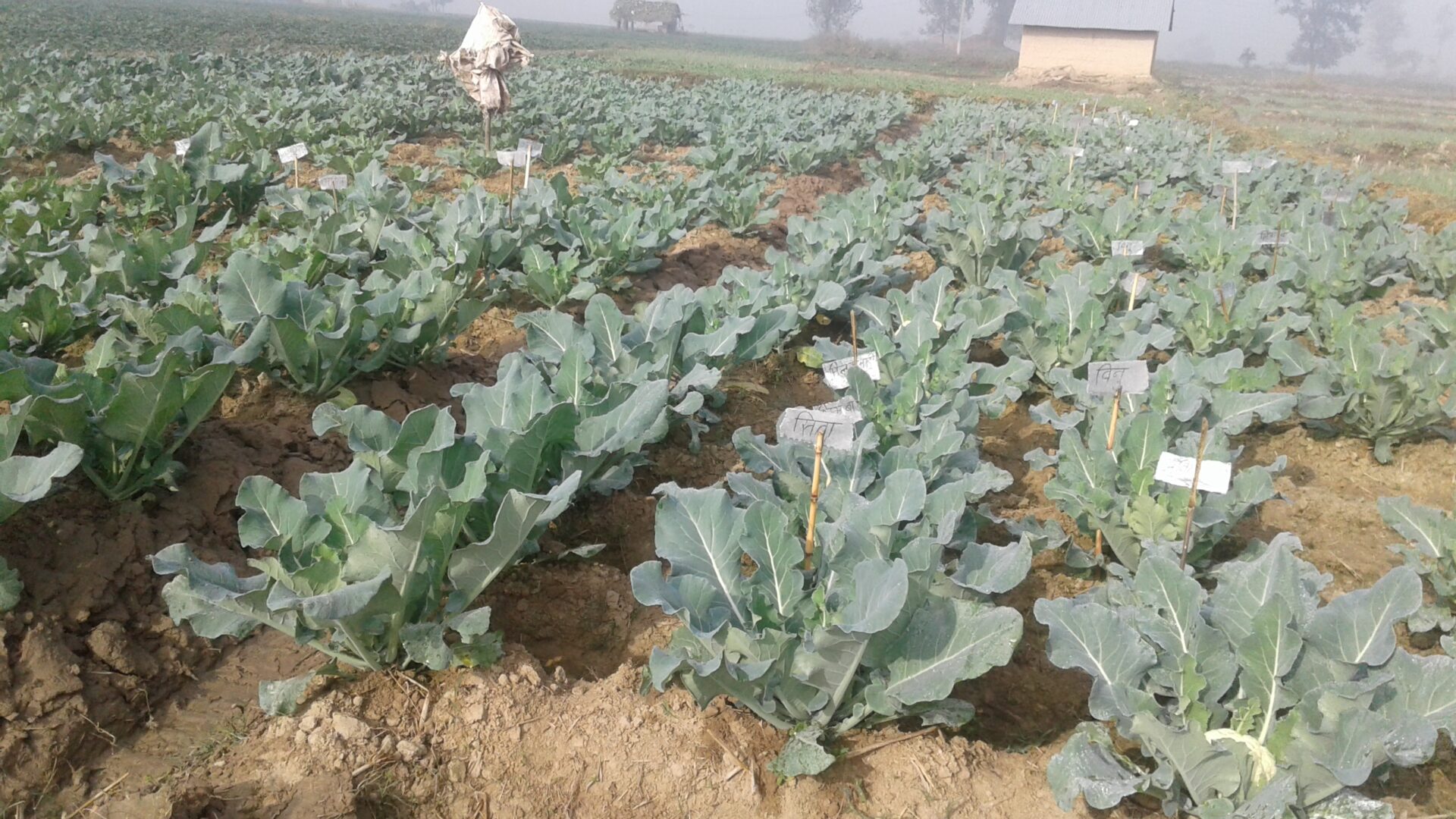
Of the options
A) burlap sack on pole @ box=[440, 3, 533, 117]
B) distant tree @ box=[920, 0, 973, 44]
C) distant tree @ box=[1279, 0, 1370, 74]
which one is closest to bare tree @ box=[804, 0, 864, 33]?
distant tree @ box=[920, 0, 973, 44]

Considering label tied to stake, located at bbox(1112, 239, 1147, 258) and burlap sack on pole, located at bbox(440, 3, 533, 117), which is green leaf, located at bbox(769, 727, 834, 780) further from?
burlap sack on pole, located at bbox(440, 3, 533, 117)

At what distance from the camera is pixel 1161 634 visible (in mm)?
2391

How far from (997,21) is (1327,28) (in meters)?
36.5

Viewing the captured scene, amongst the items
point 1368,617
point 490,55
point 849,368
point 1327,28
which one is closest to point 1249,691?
point 1368,617

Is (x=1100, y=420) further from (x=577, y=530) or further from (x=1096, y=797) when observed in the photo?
(x=577, y=530)

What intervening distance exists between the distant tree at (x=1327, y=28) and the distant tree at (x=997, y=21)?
31.1 metres

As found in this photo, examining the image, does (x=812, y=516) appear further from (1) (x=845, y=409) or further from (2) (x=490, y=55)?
(2) (x=490, y=55)

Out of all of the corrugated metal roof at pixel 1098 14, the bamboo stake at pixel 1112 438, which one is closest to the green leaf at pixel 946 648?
the bamboo stake at pixel 1112 438

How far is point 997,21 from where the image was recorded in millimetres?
107625

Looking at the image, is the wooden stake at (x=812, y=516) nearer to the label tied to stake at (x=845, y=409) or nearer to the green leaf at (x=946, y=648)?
the label tied to stake at (x=845, y=409)

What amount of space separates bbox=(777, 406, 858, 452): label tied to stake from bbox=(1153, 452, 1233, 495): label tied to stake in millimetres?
1108

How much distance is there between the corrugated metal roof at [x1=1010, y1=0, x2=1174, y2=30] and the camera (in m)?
43.8

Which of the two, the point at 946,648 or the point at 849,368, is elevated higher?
the point at 849,368

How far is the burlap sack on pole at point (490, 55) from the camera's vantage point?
9711 mm
